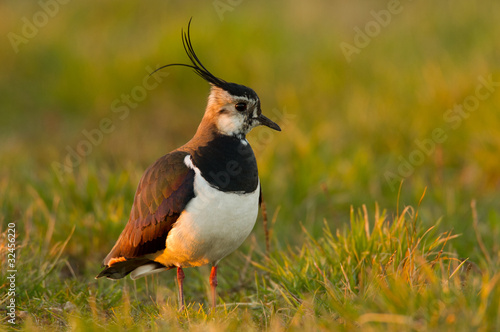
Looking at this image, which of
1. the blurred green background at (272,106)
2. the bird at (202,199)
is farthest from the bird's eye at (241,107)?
the blurred green background at (272,106)

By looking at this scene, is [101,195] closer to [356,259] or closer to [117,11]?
[356,259]

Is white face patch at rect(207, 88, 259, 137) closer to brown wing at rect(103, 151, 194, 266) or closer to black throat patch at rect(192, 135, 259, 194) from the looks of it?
black throat patch at rect(192, 135, 259, 194)

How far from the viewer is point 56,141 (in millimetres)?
7414

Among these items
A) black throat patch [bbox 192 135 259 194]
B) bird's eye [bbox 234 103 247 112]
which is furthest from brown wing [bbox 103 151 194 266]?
bird's eye [bbox 234 103 247 112]

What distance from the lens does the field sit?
3453 mm

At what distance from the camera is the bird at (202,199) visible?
3.55 metres

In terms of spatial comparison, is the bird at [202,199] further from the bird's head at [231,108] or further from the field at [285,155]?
the field at [285,155]

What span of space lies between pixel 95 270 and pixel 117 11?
6.19 meters

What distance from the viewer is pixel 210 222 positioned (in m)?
3.52

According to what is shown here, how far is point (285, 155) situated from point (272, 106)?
1.73 m

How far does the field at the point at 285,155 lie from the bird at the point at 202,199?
10.8 inches

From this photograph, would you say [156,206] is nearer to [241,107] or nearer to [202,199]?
[202,199]

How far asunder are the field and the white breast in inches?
13.9

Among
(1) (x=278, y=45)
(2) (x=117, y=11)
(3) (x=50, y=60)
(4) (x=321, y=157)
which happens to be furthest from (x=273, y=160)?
(2) (x=117, y=11)
